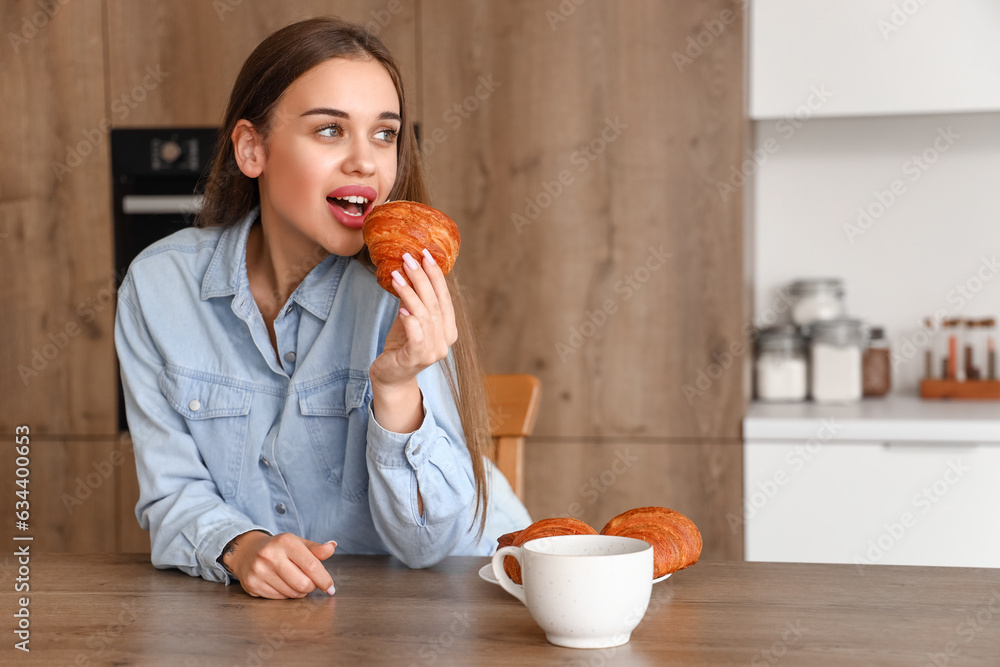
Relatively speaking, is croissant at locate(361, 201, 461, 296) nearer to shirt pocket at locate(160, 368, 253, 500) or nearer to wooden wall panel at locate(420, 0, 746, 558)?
shirt pocket at locate(160, 368, 253, 500)

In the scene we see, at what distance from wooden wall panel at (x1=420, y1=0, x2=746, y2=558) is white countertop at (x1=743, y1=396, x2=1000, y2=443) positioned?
69 millimetres

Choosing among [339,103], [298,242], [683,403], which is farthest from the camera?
[683,403]

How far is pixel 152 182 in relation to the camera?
7.14 feet

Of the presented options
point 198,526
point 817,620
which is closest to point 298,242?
point 198,526

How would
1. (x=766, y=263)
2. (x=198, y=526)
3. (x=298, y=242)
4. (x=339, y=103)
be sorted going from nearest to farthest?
(x=198, y=526), (x=339, y=103), (x=298, y=242), (x=766, y=263)

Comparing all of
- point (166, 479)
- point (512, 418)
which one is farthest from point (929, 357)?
point (166, 479)

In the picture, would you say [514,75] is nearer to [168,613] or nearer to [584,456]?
[584,456]

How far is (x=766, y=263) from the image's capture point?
250cm

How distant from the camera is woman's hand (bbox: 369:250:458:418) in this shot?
873 millimetres

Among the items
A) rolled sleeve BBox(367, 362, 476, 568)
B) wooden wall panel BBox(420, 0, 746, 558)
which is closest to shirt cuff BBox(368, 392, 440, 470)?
rolled sleeve BBox(367, 362, 476, 568)

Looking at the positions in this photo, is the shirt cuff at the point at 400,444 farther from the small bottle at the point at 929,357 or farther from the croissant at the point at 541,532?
the small bottle at the point at 929,357

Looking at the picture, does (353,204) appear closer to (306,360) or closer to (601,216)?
(306,360)

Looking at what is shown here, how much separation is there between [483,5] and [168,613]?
159 centimetres

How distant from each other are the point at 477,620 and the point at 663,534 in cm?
17
